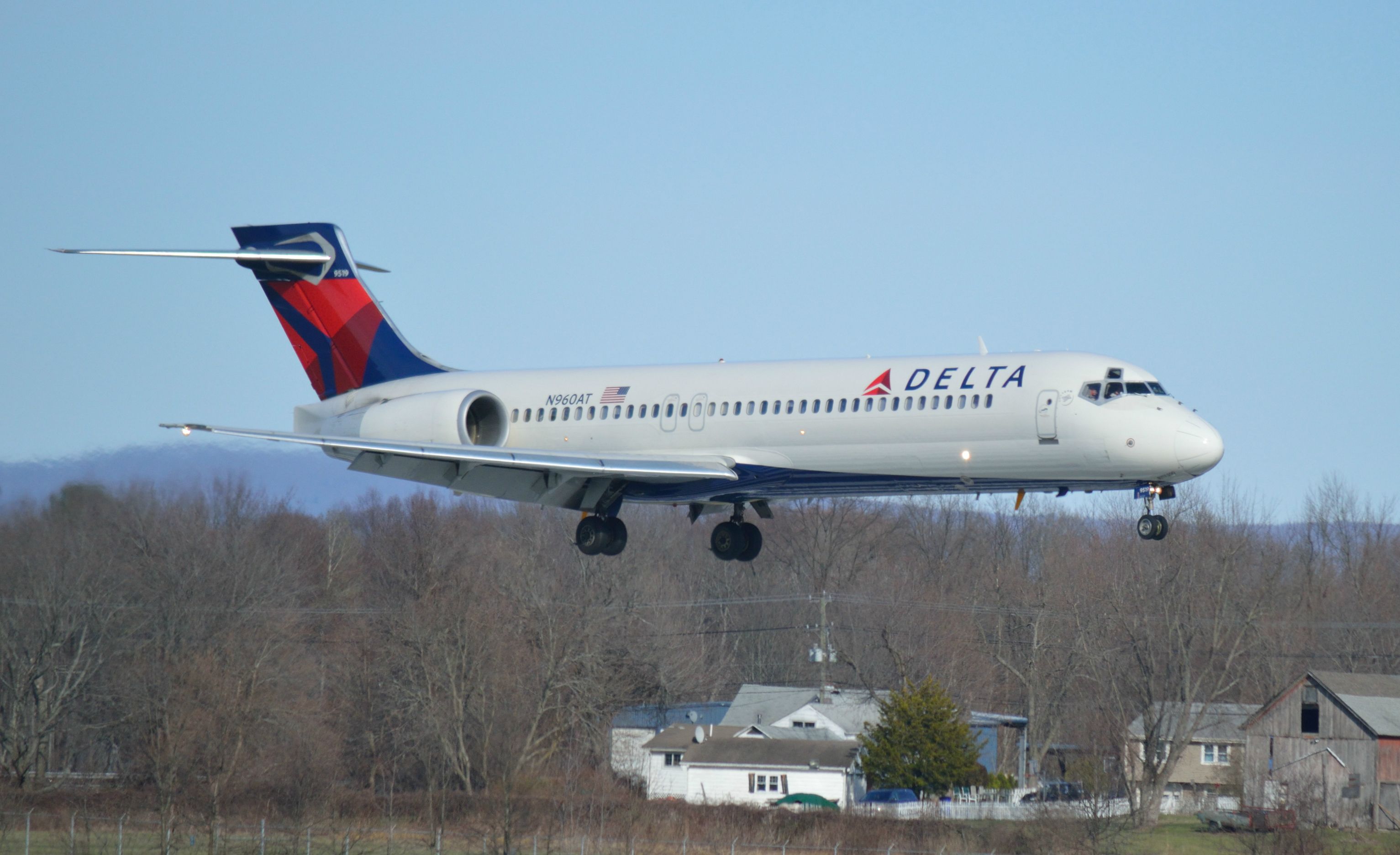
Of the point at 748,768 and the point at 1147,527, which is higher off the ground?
the point at 1147,527

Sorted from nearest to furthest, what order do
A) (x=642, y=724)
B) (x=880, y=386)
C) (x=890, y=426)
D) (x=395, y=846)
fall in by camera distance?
(x=890, y=426)
(x=880, y=386)
(x=395, y=846)
(x=642, y=724)

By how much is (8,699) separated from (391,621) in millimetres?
13474

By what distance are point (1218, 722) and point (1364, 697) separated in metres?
6.37

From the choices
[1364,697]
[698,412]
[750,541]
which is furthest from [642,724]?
[698,412]

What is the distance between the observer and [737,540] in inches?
1277

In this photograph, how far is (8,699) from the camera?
54625mm

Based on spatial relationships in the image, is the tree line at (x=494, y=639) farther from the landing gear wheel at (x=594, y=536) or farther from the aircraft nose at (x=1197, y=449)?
the aircraft nose at (x=1197, y=449)

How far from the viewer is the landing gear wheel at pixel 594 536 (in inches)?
1221

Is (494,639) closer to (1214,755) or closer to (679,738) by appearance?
(679,738)

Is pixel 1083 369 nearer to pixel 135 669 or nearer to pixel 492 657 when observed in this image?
pixel 492 657

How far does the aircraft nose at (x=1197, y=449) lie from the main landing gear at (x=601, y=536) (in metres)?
10.9

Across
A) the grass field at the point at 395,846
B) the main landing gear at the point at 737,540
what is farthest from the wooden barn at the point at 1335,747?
the main landing gear at the point at 737,540

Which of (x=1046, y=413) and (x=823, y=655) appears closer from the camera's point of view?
(x=1046, y=413)

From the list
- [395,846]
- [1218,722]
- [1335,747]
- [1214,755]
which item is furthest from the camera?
[1214,755]
